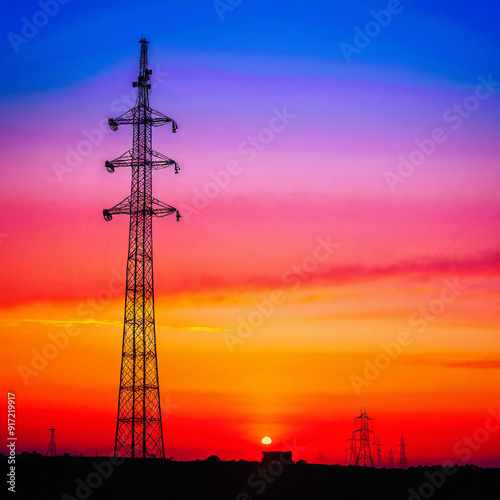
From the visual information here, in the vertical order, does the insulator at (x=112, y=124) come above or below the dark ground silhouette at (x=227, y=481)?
above

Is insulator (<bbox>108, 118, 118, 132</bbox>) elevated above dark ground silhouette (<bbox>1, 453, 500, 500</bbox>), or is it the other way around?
insulator (<bbox>108, 118, 118, 132</bbox>)

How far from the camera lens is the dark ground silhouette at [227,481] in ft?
238

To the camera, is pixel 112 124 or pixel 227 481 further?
pixel 227 481

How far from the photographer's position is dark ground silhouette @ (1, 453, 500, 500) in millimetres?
72438

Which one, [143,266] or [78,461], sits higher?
[143,266]

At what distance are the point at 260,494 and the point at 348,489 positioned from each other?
15415mm

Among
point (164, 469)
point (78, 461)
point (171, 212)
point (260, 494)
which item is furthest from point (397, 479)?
point (171, 212)

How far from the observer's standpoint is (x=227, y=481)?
83.9m

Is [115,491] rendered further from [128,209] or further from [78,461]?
[128,209]

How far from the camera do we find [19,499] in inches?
2689

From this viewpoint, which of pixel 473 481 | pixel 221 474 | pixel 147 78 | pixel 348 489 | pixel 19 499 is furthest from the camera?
pixel 473 481

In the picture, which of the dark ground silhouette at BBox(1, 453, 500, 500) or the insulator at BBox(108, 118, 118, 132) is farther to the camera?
the insulator at BBox(108, 118, 118, 132)

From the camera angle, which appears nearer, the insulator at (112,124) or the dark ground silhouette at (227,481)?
the dark ground silhouette at (227,481)

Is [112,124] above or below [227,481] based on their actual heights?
above
